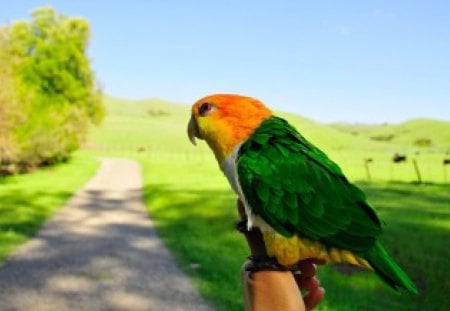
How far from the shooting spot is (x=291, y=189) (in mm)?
2766

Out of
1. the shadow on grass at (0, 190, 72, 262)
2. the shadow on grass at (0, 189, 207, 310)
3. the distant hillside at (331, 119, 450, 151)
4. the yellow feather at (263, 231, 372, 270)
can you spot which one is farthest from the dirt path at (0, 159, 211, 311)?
the distant hillside at (331, 119, 450, 151)

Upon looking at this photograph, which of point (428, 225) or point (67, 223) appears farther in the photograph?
point (67, 223)

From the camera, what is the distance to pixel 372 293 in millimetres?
10938

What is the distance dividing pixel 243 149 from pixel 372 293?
9105mm

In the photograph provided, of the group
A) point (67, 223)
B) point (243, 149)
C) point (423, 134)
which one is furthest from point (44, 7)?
point (423, 134)

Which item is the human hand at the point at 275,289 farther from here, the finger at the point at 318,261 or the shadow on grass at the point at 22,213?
the shadow on grass at the point at 22,213

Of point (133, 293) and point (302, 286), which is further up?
point (302, 286)

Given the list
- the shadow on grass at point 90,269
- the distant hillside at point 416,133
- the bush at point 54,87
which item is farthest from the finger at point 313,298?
the distant hillside at point 416,133

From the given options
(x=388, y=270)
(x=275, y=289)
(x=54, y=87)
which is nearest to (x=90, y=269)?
(x=388, y=270)

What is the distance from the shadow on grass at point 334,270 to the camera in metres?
10.6

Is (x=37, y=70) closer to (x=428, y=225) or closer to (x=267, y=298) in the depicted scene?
(x=428, y=225)

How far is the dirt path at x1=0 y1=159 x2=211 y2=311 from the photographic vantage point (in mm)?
10375

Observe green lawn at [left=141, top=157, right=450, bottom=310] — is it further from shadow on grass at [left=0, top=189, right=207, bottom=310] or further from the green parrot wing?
the green parrot wing

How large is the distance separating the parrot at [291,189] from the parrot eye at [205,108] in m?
0.08
